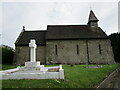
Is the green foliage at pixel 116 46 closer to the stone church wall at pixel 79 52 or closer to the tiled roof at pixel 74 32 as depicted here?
the stone church wall at pixel 79 52

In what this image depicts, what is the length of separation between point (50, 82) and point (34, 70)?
9.11ft

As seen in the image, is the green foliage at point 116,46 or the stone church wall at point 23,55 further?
the green foliage at point 116,46

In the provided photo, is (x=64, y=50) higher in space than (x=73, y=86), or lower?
higher

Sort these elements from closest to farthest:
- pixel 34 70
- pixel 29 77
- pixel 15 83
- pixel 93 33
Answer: pixel 15 83 → pixel 29 77 → pixel 34 70 → pixel 93 33

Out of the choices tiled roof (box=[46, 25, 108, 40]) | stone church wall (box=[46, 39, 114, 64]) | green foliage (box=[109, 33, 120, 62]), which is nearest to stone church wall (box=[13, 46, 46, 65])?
stone church wall (box=[46, 39, 114, 64])

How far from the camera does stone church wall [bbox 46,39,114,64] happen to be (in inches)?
Answer: 1103

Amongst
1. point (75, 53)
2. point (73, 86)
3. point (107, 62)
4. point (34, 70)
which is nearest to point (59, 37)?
point (75, 53)

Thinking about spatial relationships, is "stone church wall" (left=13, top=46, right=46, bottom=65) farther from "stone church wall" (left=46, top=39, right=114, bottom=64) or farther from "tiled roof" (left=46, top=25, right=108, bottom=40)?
"tiled roof" (left=46, top=25, right=108, bottom=40)

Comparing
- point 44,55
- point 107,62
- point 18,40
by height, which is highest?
point 18,40

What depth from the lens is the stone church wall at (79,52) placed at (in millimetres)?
28016

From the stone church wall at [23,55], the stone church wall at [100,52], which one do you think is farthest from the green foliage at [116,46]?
the stone church wall at [23,55]

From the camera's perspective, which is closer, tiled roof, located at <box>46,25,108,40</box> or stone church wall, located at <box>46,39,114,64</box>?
stone church wall, located at <box>46,39,114,64</box>

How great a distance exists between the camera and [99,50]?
2884 centimetres

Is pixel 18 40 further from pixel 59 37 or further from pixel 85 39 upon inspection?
pixel 85 39
